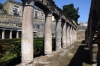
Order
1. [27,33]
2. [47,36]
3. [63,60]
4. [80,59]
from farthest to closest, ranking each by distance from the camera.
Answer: [47,36], [80,59], [63,60], [27,33]

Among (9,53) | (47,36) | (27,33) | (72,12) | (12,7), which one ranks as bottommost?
(9,53)

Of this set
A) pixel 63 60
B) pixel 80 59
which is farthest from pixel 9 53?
pixel 80 59

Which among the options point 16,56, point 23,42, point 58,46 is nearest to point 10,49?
point 16,56

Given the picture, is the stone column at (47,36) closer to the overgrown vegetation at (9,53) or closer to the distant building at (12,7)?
the overgrown vegetation at (9,53)

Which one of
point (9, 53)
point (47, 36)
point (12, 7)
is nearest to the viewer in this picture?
point (9, 53)

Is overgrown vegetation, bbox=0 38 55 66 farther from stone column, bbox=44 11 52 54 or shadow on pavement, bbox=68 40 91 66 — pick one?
shadow on pavement, bbox=68 40 91 66

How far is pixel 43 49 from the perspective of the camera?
11.4 meters

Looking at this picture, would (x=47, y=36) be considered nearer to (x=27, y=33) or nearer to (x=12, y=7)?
(x=27, y=33)

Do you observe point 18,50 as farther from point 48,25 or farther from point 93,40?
point 93,40

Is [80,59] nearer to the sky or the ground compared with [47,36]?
nearer to the ground

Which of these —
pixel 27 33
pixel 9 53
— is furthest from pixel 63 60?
pixel 9 53

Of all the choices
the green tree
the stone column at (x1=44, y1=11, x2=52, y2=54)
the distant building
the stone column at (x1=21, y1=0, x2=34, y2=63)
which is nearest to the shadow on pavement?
the stone column at (x1=44, y1=11, x2=52, y2=54)

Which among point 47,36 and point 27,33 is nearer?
point 27,33

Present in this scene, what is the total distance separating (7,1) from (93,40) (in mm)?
48275
